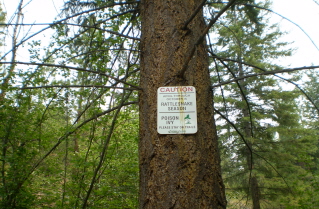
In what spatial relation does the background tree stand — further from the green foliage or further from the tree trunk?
the green foliage

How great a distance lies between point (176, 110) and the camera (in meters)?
1.32

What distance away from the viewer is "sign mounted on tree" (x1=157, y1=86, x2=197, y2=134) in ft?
4.17

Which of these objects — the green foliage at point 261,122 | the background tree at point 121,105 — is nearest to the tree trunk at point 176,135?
the background tree at point 121,105

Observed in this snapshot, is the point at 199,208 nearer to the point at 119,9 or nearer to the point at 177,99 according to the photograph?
the point at 177,99

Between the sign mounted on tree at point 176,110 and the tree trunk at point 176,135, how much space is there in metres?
0.03

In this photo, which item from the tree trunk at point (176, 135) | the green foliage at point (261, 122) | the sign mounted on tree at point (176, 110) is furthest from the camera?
the green foliage at point (261, 122)

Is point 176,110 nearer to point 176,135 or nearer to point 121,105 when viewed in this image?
point 176,135

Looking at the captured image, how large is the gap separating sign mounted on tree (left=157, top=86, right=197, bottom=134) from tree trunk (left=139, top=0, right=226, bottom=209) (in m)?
0.03

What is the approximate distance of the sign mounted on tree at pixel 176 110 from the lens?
4.17 feet

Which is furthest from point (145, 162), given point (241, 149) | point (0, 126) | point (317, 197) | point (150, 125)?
point (241, 149)

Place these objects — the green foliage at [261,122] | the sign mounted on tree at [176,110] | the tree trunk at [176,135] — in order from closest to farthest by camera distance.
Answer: the tree trunk at [176,135]
the sign mounted on tree at [176,110]
the green foliage at [261,122]

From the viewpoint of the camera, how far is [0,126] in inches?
91.7

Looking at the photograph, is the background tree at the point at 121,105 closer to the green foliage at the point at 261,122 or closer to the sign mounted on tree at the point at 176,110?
the sign mounted on tree at the point at 176,110

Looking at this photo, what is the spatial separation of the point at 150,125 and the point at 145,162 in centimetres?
21
